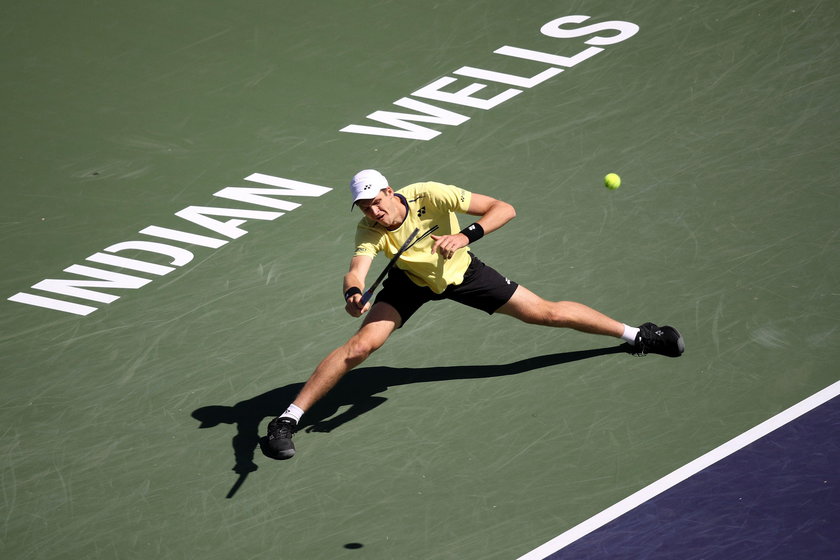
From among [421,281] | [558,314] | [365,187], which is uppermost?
Result: [365,187]

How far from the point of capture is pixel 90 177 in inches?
516

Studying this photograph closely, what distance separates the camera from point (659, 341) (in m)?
9.83

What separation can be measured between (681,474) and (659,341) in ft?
4.32

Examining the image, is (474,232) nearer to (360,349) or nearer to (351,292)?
(351,292)

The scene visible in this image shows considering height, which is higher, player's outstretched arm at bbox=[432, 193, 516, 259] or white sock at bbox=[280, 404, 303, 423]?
player's outstretched arm at bbox=[432, 193, 516, 259]

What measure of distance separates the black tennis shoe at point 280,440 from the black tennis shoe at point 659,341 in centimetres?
265

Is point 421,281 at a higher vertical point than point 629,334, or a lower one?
higher

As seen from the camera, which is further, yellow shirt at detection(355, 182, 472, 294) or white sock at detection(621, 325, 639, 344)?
white sock at detection(621, 325, 639, 344)

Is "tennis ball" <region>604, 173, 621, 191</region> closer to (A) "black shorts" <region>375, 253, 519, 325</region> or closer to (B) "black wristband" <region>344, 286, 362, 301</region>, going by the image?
(A) "black shorts" <region>375, 253, 519, 325</region>

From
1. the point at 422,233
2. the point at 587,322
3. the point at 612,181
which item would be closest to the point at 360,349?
the point at 422,233

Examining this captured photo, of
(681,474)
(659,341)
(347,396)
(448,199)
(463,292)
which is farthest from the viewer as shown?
(347,396)

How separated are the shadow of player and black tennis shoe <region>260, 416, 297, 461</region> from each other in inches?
14.7

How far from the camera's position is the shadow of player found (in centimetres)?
973

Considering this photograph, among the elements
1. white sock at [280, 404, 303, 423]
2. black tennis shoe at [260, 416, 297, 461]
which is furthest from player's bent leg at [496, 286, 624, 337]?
black tennis shoe at [260, 416, 297, 461]
